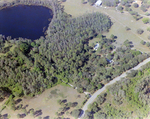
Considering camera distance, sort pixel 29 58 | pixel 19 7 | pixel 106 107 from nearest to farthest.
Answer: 1. pixel 106 107
2. pixel 29 58
3. pixel 19 7

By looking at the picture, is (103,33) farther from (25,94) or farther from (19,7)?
(19,7)

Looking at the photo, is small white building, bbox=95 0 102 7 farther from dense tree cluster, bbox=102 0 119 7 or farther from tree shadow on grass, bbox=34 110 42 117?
tree shadow on grass, bbox=34 110 42 117

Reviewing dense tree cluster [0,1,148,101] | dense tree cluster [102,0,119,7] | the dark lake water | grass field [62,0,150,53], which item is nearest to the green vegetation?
dense tree cluster [0,1,148,101]

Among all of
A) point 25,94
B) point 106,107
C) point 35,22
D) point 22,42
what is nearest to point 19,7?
point 35,22

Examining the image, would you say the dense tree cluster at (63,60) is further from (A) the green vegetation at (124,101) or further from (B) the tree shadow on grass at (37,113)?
(B) the tree shadow on grass at (37,113)

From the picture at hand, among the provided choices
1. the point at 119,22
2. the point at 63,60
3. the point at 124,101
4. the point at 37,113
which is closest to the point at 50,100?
the point at 37,113

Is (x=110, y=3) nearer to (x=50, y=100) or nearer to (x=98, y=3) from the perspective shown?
(x=98, y=3)

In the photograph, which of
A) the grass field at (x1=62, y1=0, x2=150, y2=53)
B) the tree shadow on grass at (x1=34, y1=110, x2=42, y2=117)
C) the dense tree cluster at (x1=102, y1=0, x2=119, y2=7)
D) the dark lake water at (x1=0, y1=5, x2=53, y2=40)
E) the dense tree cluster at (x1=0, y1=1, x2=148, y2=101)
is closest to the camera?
the tree shadow on grass at (x1=34, y1=110, x2=42, y2=117)

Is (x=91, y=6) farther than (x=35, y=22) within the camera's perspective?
Yes
